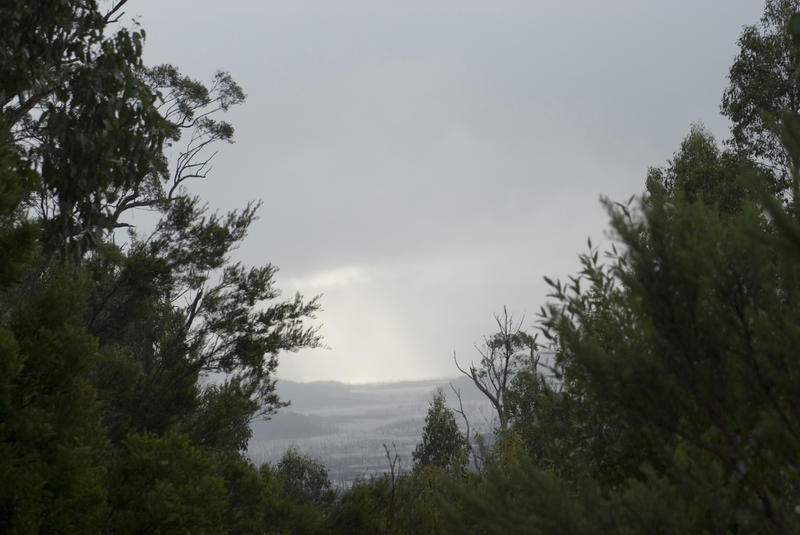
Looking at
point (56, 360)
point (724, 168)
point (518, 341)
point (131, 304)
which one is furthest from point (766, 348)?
point (518, 341)

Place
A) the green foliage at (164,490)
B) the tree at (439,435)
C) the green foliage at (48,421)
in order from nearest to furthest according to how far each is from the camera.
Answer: the green foliage at (48,421) → the green foliage at (164,490) → the tree at (439,435)

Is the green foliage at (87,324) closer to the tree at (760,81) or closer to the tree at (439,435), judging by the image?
the tree at (760,81)

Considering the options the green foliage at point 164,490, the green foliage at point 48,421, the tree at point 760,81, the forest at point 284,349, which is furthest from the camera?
the tree at point 760,81

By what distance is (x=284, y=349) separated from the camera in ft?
55.5

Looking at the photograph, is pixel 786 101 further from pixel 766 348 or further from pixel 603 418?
pixel 766 348

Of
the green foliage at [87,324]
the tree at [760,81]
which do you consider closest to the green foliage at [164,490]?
the green foliage at [87,324]

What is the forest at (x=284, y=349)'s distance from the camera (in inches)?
123

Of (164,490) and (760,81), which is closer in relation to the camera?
(164,490)

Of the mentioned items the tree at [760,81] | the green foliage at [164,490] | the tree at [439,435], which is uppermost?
the tree at [760,81]

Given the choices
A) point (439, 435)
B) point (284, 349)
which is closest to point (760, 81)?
point (284, 349)

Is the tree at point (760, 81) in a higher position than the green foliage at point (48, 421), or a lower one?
higher

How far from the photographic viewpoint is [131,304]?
582 inches

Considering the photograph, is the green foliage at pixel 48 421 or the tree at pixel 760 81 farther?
the tree at pixel 760 81

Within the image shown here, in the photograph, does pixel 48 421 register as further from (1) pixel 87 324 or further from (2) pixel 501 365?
(2) pixel 501 365
